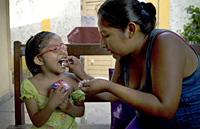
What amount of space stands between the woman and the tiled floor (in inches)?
81.2

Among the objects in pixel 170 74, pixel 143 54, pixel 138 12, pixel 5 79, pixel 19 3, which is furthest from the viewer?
pixel 19 3

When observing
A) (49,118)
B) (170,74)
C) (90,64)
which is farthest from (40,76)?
(90,64)

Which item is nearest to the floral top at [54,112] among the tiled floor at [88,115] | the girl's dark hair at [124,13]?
the girl's dark hair at [124,13]

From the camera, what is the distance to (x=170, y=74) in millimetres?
1021

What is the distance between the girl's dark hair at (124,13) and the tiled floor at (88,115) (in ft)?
7.34

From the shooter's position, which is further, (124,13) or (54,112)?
(54,112)

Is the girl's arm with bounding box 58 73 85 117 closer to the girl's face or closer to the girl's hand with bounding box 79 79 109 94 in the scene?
the girl's face

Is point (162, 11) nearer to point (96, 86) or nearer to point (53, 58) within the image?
point (53, 58)

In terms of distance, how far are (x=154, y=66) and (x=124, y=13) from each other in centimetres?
40

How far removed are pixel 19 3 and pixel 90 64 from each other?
441 cm

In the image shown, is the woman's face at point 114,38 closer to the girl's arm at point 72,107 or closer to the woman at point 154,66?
the woman at point 154,66

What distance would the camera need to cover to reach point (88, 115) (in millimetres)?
3605

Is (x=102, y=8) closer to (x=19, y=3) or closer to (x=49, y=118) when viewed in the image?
(x=49, y=118)

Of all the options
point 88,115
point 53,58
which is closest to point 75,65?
point 53,58
